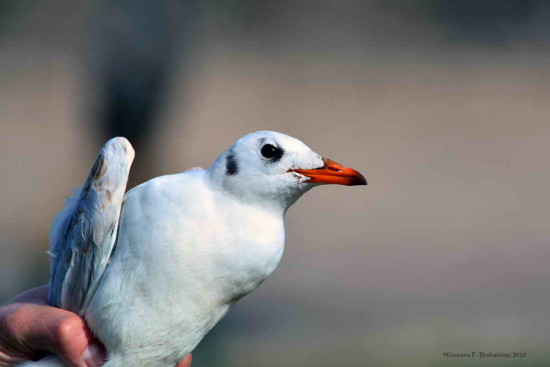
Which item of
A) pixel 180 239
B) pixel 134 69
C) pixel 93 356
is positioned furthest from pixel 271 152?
pixel 134 69

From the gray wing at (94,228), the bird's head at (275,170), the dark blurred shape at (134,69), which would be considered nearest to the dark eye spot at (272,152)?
the bird's head at (275,170)

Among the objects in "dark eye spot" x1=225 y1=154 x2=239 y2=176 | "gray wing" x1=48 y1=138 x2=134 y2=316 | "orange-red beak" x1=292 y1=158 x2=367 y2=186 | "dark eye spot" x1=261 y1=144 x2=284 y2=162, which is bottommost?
"gray wing" x1=48 y1=138 x2=134 y2=316

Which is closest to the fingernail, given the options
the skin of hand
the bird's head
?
the skin of hand

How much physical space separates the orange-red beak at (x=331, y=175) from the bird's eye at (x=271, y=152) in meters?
0.02

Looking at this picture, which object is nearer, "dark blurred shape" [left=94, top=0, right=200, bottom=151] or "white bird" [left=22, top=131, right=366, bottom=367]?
"white bird" [left=22, top=131, right=366, bottom=367]

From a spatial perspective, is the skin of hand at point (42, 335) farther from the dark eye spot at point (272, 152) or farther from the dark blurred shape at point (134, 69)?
the dark blurred shape at point (134, 69)

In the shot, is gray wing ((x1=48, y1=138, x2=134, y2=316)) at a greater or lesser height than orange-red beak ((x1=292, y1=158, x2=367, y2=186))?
lesser

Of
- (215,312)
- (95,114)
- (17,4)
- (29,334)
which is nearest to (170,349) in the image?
(215,312)

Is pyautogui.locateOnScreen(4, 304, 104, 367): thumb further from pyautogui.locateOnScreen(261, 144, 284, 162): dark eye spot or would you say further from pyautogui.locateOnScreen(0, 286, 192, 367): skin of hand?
pyautogui.locateOnScreen(261, 144, 284, 162): dark eye spot

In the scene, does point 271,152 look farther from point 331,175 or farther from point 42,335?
point 42,335

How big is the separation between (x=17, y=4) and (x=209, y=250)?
366 centimetres

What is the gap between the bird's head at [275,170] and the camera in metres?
0.79

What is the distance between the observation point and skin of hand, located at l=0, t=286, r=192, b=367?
84 cm

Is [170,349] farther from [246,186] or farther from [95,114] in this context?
[95,114]
